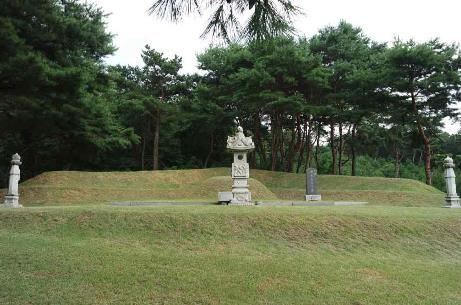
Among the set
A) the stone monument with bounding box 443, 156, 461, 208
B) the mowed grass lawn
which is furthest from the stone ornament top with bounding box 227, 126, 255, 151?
the stone monument with bounding box 443, 156, 461, 208

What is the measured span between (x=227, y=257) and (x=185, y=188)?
1464 cm

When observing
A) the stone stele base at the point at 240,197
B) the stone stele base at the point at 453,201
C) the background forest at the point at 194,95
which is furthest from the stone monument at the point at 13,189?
the stone stele base at the point at 453,201

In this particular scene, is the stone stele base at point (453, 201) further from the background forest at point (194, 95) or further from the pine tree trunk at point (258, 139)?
the pine tree trunk at point (258, 139)

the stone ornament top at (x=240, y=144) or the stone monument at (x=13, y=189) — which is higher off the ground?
the stone ornament top at (x=240, y=144)

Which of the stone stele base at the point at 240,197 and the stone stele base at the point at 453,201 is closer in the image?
the stone stele base at the point at 240,197

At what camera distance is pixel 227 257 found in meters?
7.58

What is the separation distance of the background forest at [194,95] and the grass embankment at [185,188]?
2.42m

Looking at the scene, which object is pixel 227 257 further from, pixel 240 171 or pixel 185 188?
pixel 185 188

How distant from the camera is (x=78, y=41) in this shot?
15398 mm

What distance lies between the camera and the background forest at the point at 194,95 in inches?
574

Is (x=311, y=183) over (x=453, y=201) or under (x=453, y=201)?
over

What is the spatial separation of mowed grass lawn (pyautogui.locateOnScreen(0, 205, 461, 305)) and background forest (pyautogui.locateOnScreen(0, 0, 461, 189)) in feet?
21.2

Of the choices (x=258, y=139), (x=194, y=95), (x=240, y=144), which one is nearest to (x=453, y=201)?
(x=240, y=144)

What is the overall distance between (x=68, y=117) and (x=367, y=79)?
1604 cm
